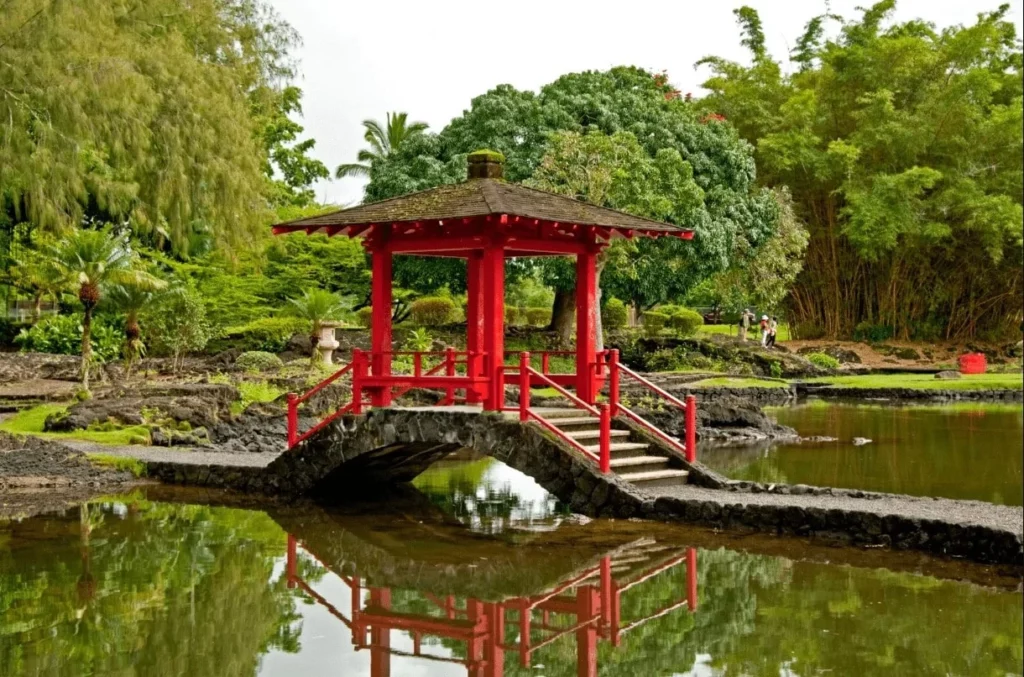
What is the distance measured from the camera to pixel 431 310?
113 feet

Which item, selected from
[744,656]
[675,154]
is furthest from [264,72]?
[744,656]

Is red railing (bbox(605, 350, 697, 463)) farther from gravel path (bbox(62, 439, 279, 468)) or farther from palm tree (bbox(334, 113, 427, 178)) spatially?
palm tree (bbox(334, 113, 427, 178))

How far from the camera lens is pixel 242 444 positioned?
19.5 metres

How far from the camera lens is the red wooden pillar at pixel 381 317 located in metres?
14.4

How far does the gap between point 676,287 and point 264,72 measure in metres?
12.5

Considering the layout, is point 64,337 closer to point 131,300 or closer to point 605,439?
point 131,300

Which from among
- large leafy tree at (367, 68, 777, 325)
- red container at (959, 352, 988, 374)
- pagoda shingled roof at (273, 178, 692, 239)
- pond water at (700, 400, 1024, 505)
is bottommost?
pond water at (700, 400, 1024, 505)

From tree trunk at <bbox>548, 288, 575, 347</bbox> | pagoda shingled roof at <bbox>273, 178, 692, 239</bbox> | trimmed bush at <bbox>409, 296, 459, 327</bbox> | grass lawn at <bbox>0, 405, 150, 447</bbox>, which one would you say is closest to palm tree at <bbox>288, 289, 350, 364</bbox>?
tree trunk at <bbox>548, 288, 575, 347</bbox>

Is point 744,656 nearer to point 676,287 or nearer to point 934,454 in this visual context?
point 934,454

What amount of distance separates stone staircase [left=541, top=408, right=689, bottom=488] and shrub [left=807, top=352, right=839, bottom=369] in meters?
22.7

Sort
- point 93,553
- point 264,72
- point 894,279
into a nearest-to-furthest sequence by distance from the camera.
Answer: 1. point 93,553
2. point 264,72
3. point 894,279

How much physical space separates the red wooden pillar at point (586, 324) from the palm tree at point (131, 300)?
11.5 m

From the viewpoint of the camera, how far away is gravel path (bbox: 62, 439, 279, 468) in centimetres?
1602

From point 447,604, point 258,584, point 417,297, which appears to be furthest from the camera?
point 417,297
